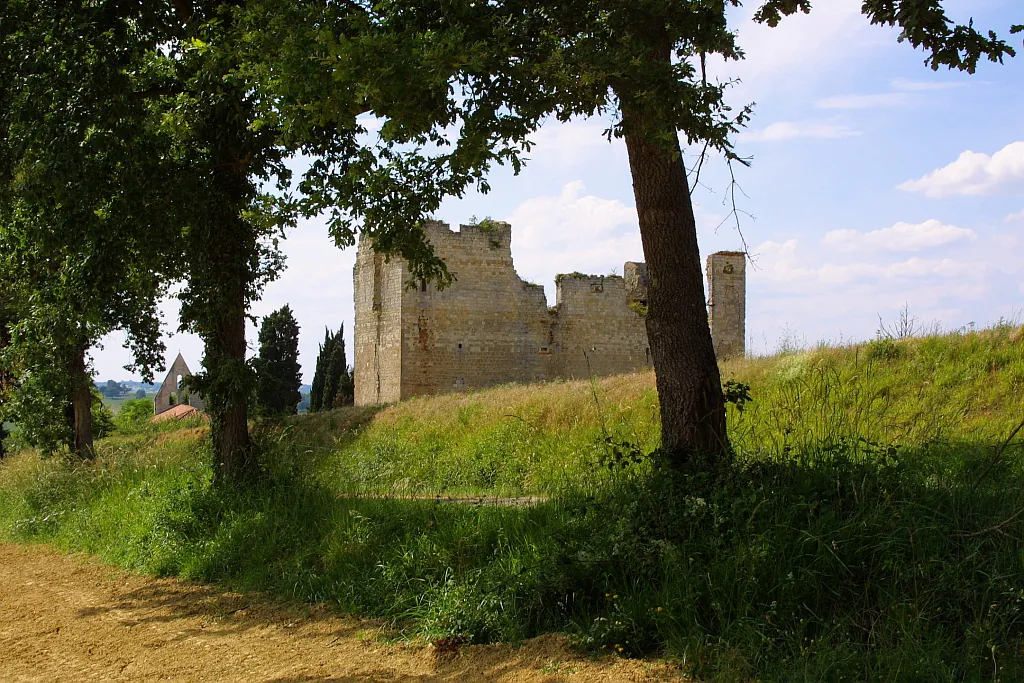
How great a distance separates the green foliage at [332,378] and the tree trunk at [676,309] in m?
30.6

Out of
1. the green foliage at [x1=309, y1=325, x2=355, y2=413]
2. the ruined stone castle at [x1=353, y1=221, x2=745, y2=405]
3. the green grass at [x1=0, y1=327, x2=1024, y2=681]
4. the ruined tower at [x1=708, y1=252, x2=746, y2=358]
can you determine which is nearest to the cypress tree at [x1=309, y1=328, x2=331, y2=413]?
the green foliage at [x1=309, y1=325, x2=355, y2=413]

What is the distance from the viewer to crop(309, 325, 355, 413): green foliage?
37.1 meters

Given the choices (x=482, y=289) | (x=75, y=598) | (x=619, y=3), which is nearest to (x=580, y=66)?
(x=619, y=3)

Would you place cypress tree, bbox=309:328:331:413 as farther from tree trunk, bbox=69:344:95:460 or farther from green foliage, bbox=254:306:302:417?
tree trunk, bbox=69:344:95:460

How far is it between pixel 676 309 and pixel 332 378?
33.2 m

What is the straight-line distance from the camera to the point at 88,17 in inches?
356

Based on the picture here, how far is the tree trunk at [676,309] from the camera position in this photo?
675cm

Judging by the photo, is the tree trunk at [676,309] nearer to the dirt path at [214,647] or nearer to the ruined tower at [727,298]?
the dirt path at [214,647]

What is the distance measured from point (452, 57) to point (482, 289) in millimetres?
19953

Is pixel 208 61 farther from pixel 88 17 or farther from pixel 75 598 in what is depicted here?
pixel 75 598

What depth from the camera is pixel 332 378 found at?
3869 centimetres

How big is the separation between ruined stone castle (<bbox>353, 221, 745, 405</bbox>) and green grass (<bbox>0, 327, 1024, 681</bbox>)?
1484 centimetres

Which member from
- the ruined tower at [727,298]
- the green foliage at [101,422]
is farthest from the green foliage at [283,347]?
the ruined tower at [727,298]

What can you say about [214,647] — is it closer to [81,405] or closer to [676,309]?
[676,309]
